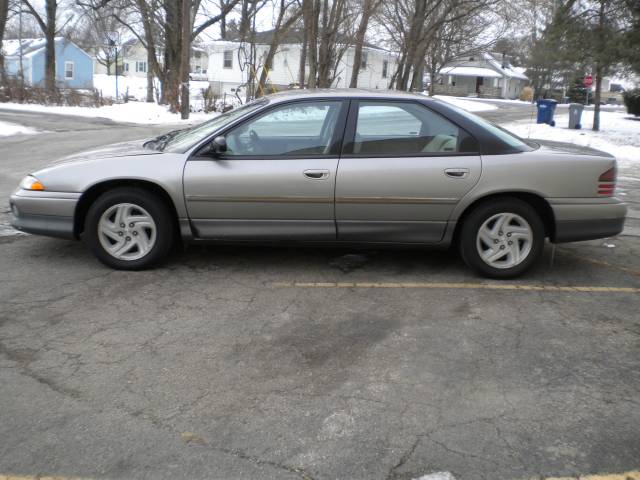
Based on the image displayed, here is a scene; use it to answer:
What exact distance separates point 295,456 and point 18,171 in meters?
8.79

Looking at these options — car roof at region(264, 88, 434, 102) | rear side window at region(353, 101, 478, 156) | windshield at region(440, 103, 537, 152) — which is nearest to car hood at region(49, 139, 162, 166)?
car roof at region(264, 88, 434, 102)

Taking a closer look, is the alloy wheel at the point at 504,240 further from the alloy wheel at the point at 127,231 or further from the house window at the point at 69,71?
the house window at the point at 69,71

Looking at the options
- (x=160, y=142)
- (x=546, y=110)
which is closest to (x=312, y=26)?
(x=546, y=110)

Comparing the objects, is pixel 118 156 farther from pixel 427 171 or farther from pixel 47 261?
pixel 427 171

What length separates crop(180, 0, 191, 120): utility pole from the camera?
2070cm

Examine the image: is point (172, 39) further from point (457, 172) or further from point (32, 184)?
point (457, 172)

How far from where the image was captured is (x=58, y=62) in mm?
56094

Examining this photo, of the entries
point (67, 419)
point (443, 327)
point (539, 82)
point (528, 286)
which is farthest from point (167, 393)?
point (539, 82)

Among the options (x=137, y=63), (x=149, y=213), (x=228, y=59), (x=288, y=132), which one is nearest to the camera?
(x=149, y=213)

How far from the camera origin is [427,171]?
16.6ft

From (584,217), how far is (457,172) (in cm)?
112

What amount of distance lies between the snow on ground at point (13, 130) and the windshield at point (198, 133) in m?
11.5

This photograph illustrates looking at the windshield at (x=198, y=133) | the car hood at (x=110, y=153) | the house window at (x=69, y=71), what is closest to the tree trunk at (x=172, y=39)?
the car hood at (x=110, y=153)

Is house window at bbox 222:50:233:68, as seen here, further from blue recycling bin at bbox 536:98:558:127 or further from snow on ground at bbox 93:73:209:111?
blue recycling bin at bbox 536:98:558:127
